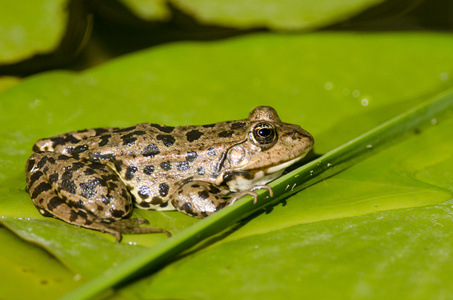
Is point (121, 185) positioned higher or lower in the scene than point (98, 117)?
lower

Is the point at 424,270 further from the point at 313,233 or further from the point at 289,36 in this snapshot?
the point at 289,36

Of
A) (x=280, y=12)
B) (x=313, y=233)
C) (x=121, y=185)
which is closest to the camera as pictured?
(x=313, y=233)

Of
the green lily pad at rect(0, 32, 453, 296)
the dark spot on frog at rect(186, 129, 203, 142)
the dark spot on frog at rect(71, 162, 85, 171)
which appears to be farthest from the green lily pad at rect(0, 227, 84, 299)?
the dark spot on frog at rect(186, 129, 203, 142)

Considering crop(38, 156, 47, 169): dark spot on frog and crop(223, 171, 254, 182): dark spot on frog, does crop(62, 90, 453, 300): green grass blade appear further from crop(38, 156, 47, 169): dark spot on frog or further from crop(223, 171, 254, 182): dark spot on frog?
crop(38, 156, 47, 169): dark spot on frog

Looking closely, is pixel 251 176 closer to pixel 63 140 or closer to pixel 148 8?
pixel 63 140

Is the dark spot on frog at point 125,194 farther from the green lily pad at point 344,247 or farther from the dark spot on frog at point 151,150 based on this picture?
the green lily pad at point 344,247

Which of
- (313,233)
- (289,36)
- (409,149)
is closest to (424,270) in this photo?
(313,233)

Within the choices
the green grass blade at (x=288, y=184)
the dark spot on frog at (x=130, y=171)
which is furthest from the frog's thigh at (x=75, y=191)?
Answer: the green grass blade at (x=288, y=184)
